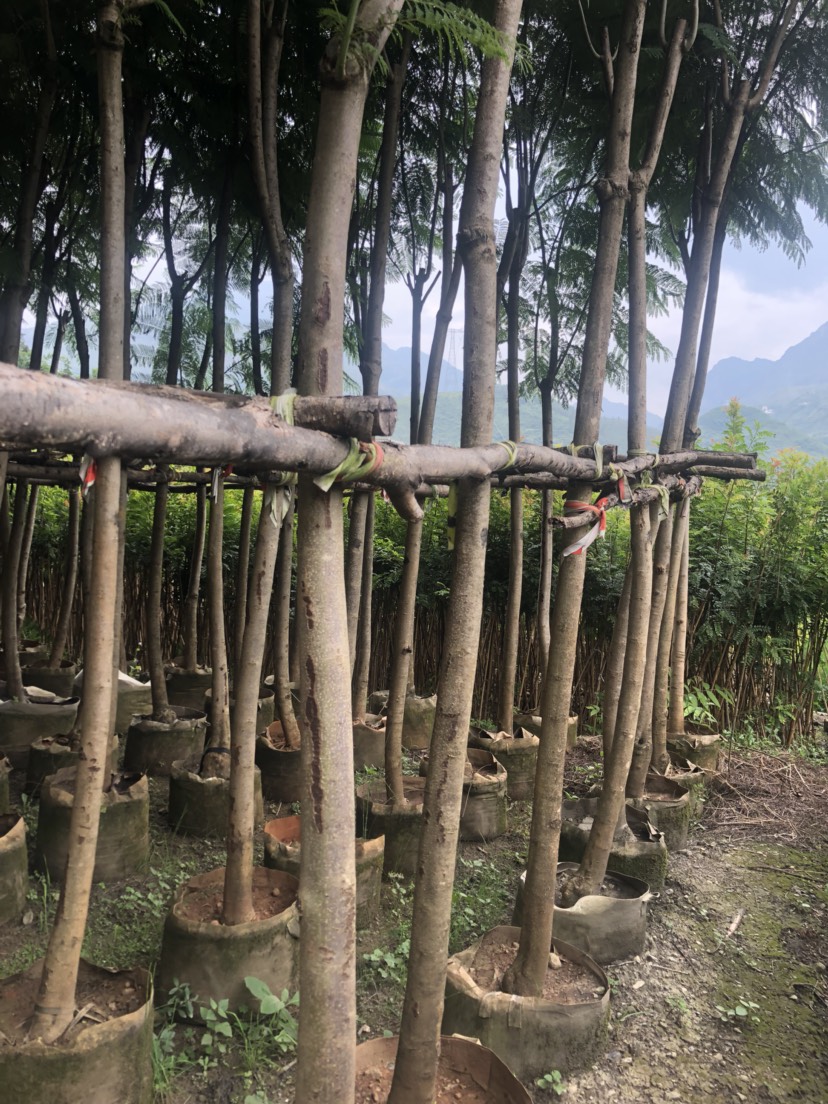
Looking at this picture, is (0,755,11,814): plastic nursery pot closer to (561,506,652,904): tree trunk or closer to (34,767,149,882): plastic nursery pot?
Result: (34,767,149,882): plastic nursery pot

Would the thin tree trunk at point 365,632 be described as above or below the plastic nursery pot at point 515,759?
above

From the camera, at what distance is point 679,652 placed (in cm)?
454

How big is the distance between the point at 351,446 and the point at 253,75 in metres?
2.74

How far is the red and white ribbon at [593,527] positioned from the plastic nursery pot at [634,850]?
1.64 m

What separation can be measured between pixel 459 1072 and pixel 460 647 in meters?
1.11

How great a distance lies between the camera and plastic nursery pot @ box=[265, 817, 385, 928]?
298cm

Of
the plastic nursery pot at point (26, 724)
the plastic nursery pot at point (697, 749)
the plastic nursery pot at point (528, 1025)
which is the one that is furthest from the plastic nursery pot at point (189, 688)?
the plastic nursery pot at point (528, 1025)

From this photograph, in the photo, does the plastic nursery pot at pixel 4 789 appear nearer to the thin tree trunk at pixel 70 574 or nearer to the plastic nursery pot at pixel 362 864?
the plastic nursery pot at pixel 362 864

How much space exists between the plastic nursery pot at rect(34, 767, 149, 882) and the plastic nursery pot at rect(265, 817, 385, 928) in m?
0.60

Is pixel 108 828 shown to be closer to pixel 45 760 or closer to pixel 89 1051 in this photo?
pixel 45 760

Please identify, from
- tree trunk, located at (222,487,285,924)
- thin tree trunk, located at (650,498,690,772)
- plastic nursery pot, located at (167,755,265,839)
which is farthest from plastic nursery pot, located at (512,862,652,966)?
plastic nursery pot, located at (167,755,265,839)

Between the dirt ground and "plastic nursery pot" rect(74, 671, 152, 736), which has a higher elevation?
"plastic nursery pot" rect(74, 671, 152, 736)

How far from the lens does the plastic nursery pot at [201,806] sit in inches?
143

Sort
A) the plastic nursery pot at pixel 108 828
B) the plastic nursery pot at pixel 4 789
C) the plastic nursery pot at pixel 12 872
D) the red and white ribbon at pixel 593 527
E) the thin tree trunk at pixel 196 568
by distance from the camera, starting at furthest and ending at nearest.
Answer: the thin tree trunk at pixel 196 568
the plastic nursery pot at pixel 4 789
the plastic nursery pot at pixel 108 828
the plastic nursery pot at pixel 12 872
the red and white ribbon at pixel 593 527
